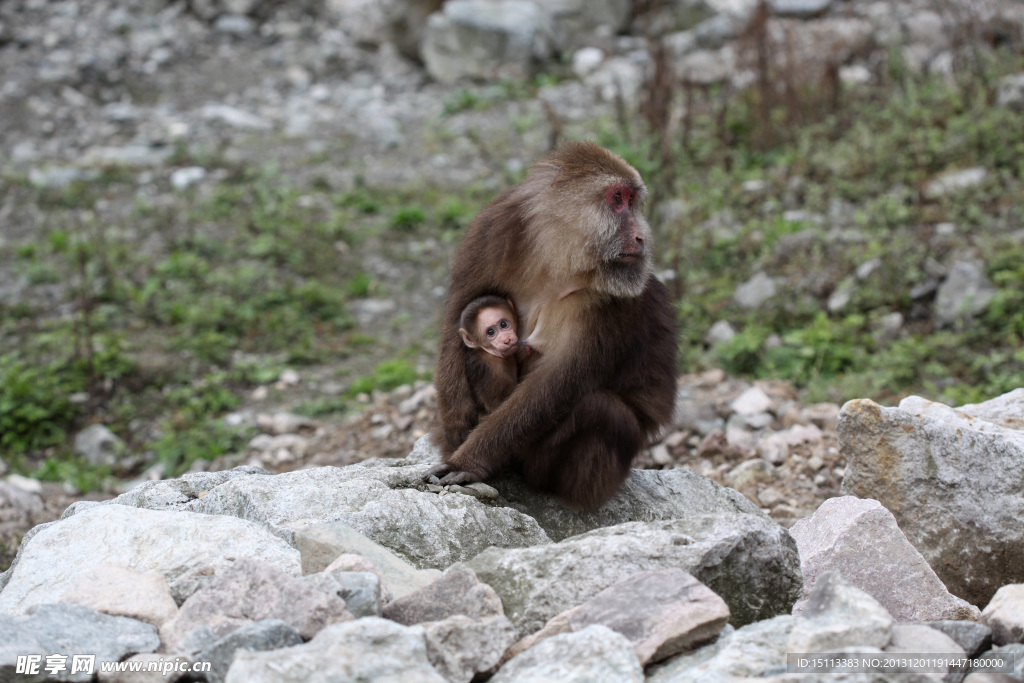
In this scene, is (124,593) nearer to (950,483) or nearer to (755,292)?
(950,483)

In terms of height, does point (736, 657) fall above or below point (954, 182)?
below

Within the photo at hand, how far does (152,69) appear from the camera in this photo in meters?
13.8

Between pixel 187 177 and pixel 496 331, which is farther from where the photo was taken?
pixel 187 177

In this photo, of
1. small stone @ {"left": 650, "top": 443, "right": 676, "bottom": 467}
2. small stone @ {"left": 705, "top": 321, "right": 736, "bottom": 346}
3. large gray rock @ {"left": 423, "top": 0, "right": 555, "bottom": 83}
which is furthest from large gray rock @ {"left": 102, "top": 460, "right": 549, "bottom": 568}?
large gray rock @ {"left": 423, "top": 0, "right": 555, "bottom": 83}

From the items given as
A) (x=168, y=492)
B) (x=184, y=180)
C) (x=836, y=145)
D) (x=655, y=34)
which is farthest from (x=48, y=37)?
(x=168, y=492)

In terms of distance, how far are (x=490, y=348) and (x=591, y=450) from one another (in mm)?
624

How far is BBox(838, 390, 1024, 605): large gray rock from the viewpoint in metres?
3.96

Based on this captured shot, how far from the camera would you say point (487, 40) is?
12.6 m

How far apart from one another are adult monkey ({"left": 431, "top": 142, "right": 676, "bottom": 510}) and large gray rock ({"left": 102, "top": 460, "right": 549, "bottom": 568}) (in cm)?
23

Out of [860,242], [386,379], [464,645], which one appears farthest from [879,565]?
[860,242]

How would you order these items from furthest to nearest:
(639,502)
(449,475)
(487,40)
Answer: (487,40) < (639,502) < (449,475)

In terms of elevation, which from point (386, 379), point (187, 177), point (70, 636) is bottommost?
point (386, 379)

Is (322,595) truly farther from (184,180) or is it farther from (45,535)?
(184,180)

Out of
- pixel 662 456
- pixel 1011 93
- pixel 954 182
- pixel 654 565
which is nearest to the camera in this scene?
pixel 654 565
